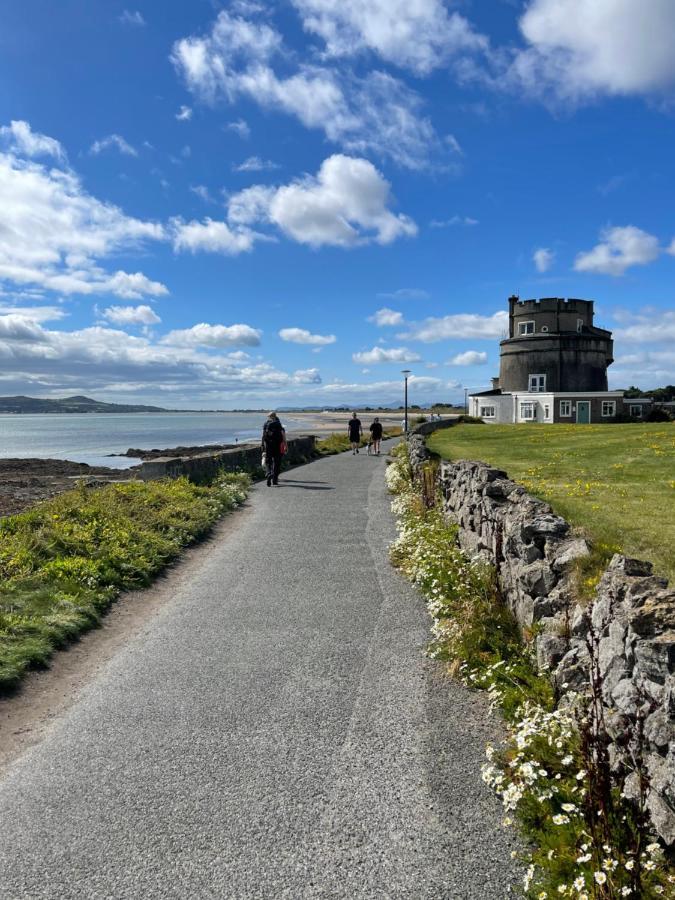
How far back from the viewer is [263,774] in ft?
13.7

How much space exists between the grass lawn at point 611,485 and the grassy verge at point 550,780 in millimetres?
1263

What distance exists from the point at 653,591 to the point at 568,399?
56.2 meters

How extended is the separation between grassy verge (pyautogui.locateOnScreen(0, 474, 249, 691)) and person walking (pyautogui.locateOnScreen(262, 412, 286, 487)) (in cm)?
405

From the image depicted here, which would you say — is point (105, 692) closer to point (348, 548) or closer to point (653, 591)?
point (653, 591)

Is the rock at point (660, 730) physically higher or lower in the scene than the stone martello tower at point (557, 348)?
lower

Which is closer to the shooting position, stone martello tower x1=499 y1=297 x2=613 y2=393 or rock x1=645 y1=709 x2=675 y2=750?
rock x1=645 y1=709 x2=675 y2=750

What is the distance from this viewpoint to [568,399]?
56.3 meters

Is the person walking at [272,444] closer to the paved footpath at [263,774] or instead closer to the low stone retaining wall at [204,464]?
the low stone retaining wall at [204,464]

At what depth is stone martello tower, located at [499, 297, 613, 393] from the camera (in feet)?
204

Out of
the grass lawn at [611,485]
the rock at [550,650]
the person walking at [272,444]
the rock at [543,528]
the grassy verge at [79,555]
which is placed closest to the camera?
the rock at [550,650]

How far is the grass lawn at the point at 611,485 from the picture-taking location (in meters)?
7.77

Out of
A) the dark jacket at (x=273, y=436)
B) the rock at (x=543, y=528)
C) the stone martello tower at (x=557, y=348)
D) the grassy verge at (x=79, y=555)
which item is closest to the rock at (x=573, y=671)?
the rock at (x=543, y=528)

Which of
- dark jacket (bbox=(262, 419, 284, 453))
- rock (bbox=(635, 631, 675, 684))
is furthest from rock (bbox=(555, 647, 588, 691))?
dark jacket (bbox=(262, 419, 284, 453))

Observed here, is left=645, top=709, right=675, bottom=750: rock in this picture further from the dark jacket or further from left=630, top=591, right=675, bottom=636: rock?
the dark jacket
